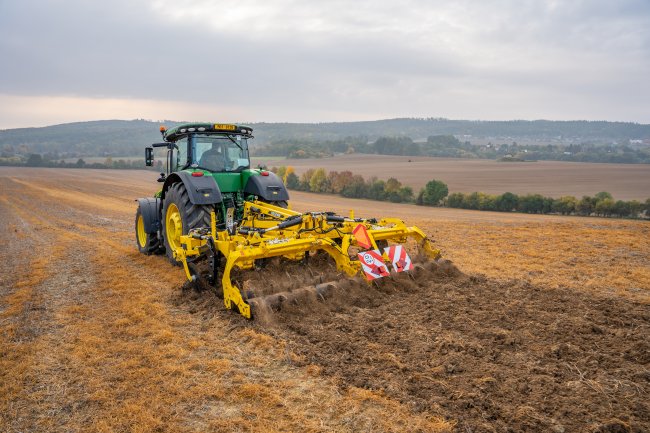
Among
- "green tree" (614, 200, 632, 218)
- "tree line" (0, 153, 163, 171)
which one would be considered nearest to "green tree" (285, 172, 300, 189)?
"green tree" (614, 200, 632, 218)

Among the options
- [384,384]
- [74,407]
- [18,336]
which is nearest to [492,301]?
[384,384]

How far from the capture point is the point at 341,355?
4.45 metres

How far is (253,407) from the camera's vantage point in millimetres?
3641

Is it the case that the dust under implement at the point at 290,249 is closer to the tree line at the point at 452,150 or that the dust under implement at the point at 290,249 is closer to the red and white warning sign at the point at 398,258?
the red and white warning sign at the point at 398,258

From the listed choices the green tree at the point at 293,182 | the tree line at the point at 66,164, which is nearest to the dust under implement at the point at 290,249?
the green tree at the point at 293,182

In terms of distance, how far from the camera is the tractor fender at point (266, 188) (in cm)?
796

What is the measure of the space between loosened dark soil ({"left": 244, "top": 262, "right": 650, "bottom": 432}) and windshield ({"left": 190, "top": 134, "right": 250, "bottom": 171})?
9.00 ft

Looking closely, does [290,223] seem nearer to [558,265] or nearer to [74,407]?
[74,407]

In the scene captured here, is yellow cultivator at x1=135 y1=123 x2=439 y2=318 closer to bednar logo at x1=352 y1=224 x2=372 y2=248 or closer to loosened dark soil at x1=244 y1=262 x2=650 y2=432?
bednar logo at x1=352 y1=224 x2=372 y2=248

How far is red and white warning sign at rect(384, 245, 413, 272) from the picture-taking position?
20.7 ft

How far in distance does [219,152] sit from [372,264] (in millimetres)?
3803

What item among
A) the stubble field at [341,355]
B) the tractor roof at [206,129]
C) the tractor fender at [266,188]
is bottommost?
the stubble field at [341,355]

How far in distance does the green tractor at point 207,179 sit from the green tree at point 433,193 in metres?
22.9

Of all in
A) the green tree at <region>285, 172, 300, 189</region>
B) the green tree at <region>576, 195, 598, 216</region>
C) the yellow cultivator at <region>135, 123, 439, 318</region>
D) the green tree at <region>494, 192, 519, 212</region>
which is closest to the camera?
the yellow cultivator at <region>135, 123, 439, 318</region>
